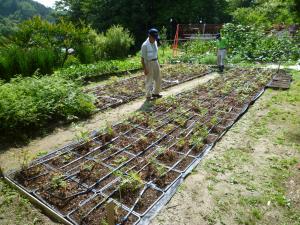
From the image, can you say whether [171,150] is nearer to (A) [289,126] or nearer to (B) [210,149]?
(B) [210,149]

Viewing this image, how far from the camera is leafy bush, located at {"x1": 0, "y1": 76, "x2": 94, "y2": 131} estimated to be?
4.84 meters

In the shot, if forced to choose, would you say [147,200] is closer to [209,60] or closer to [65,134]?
[65,134]

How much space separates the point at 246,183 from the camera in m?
3.62

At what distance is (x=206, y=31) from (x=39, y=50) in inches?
624

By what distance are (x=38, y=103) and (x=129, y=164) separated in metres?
2.49

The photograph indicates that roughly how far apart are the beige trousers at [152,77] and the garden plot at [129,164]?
0.87 m

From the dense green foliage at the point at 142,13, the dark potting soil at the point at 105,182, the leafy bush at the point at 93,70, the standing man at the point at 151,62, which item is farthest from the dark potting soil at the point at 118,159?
the dense green foliage at the point at 142,13

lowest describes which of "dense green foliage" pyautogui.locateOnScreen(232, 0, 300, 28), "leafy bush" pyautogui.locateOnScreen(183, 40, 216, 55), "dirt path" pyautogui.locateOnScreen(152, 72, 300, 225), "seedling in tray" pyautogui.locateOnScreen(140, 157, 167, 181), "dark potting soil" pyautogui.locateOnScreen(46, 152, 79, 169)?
"dirt path" pyautogui.locateOnScreen(152, 72, 300, 225)

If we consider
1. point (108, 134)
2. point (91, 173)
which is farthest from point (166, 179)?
point (108, 134)

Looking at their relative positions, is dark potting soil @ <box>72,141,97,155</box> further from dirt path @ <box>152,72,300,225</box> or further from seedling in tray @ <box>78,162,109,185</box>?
dirt path @ <box>152,72,300,225</box>

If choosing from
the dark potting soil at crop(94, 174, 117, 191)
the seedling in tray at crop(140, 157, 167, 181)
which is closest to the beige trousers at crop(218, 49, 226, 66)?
the seedling in tray at crop(140, 157, 167, 181)

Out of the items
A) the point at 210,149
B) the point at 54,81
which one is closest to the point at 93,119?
the point at 54,81

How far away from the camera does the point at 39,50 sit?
9008mm

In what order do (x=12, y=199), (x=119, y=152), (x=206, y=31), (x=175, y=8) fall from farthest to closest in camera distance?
(x=175, y=8) → (x=206, y=31) → (x=119, y=152) → (x=12, y=199)
